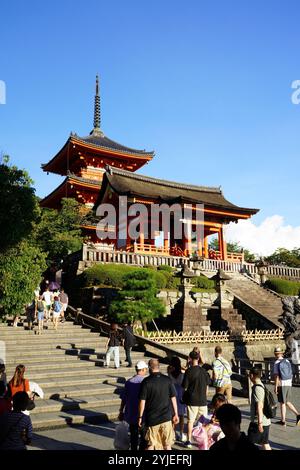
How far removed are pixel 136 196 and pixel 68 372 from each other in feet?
52.3

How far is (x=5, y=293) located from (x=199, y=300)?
1273 centimetres

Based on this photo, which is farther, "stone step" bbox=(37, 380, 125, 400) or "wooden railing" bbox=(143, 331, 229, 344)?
"wooden railing" bbox=(143, 331, 229, 344)

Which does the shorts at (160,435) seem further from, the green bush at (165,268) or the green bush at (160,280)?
the green bush at (165,268)

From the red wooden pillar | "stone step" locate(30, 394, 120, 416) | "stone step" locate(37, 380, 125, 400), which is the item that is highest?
the red wooden pillar

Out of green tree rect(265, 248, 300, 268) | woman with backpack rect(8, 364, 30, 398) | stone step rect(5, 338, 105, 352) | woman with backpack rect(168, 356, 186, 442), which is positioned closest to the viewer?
woman with backpack rect(8, 364, 30, 398)

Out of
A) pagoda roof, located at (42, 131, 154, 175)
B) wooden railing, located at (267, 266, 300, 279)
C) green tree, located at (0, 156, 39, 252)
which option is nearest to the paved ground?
green tree, located at (0, 156, 39, 252)

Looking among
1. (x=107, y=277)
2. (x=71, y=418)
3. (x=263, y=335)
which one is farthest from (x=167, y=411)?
(x=107, y=277)

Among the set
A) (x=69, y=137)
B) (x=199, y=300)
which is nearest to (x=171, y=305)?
(x=199, y=300)

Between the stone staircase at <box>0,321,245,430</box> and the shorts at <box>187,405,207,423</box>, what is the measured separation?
2727 mm

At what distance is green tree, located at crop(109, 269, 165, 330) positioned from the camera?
1538 cm

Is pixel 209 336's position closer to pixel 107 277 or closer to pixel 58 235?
pixel 107 277

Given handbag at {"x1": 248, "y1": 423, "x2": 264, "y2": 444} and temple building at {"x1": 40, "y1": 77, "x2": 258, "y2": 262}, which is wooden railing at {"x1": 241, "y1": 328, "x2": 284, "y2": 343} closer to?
temple building at {"x1": 40, "y1": 77, "x2": 258, "y2": 262}

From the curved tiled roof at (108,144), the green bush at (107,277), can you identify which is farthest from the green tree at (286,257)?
the green bush at (107,277)
